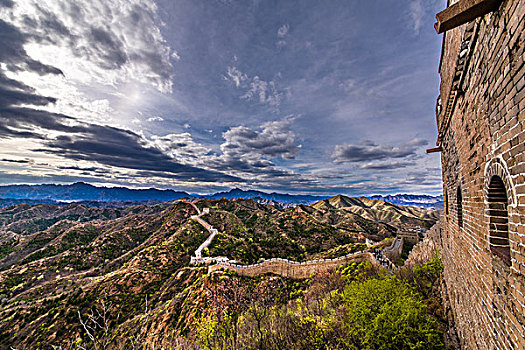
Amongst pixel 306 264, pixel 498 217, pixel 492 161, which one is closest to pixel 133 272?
pixel 306 264

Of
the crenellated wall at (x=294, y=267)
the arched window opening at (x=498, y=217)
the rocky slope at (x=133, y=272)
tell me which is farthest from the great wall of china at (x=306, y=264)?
the arched window opening at (x=498, y=217)

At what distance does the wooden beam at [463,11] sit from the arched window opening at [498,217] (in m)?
2.85

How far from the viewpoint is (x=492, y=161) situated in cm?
389

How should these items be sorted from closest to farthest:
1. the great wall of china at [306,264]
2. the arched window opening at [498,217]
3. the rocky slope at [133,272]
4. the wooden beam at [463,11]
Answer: the wooden beam at [463,11] < the arched window opening at [498,217] < the rocky slope at [133,272] < the great wall of china at [306,264]

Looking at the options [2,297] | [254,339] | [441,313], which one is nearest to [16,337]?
[2,297]

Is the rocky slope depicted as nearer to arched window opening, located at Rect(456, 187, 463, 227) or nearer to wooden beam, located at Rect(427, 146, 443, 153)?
wooden beam, located at Rect(427, 146, 443, 153)

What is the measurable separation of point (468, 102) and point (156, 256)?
2013 inches

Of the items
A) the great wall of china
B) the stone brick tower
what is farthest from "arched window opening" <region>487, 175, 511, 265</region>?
the great wall of china

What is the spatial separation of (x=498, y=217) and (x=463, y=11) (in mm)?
3755

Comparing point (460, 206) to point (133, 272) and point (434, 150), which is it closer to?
point (434, 150)

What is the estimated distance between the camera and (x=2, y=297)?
1575 inches

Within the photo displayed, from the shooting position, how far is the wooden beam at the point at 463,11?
320 cm

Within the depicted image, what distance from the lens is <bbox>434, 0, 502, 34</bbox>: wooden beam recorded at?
10.5 feet

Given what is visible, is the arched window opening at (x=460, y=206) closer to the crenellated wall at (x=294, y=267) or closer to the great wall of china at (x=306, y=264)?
the great wall of china at (x=306, y=264)
